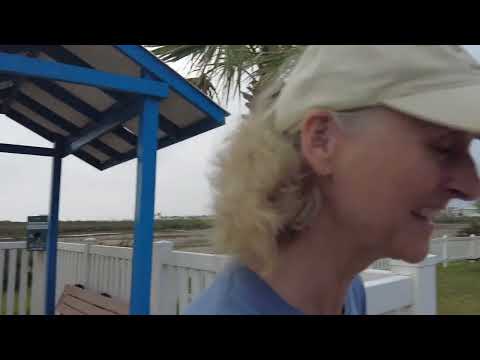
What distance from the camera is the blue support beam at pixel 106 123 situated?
9.84 feet

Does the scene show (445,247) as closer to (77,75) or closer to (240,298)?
(77,75)

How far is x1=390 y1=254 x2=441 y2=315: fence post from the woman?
5.18 feet

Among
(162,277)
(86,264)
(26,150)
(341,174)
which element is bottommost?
(86,264)

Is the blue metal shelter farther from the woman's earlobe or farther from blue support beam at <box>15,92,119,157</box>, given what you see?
the woman's earlobe

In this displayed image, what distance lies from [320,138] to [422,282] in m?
1.88

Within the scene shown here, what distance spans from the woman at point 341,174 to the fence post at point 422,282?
62.1 inches

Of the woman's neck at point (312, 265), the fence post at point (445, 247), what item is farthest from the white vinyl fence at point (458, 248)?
the woman's neck at point (312, 265)

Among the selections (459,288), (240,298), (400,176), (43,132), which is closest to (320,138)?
(400,176)

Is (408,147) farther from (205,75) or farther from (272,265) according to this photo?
(205,75)

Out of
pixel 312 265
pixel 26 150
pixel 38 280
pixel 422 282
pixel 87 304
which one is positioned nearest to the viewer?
pixel 312 265

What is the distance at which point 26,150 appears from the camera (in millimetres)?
4445

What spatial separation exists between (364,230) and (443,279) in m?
11.1

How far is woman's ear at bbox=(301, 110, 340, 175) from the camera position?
2.42ft
